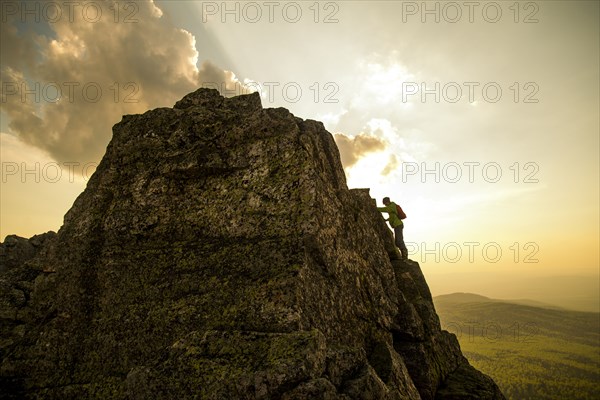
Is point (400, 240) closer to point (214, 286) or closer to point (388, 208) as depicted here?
point (388, 208)

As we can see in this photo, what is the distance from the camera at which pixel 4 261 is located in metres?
19.3

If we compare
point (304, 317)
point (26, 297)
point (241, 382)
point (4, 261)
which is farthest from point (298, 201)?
point (4, 261)

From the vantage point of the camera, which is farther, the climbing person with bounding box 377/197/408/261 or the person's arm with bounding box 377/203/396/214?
the climbing person with bounding box 377/197/408/261

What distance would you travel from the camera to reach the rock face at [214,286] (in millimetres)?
8375

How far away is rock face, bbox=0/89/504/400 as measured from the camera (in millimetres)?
8375

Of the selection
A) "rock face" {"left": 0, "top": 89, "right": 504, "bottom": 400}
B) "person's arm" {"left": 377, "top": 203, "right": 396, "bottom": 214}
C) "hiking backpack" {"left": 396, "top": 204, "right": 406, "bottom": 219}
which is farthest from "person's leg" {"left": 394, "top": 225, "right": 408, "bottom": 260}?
"rock face" {"left": 0, "top": 89, "right": 504, "bottom": 400}

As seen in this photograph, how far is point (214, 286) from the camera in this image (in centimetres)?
1073

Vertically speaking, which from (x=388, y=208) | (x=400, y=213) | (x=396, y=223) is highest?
(x=388, y=208)

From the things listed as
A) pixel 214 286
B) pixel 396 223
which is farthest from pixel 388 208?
pixel 214 286

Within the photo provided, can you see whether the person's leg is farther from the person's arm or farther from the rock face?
the rock face

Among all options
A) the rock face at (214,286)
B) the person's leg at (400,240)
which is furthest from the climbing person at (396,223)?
the rock face at (214,286)

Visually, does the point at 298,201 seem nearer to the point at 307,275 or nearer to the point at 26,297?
the point at 307,275

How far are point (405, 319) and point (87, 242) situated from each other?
49.2 feet

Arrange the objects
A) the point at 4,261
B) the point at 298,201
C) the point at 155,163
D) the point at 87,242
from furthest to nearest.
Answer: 1. the point at 4,261
2. the point at 155,163
3. the point at 87,242
4. the point at 298,201
